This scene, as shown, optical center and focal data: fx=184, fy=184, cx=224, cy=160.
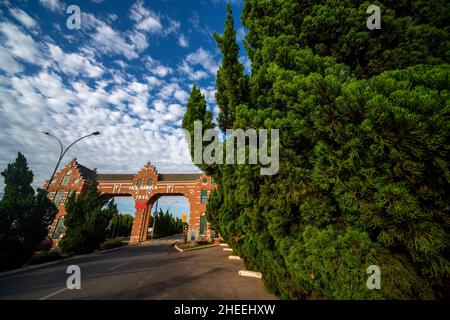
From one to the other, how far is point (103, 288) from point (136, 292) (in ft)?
4.41

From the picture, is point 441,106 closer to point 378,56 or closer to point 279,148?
point 279,148

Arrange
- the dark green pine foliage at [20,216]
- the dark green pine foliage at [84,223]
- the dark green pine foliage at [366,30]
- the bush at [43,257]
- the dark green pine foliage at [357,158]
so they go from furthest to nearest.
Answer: the dark green pine foliage at [84,223]
the bush at [43,257]
the dark green pine foliage at [20,216]
the dark green pine foliage at [366,30]
the dark green pine foliage at [357,158]

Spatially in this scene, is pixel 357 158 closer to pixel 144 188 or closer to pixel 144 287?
pixel 144 287

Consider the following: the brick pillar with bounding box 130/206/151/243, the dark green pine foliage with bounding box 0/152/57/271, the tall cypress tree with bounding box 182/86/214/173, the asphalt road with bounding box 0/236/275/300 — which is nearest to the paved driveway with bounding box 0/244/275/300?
the asphalt road with bounding box 0/236/275/300

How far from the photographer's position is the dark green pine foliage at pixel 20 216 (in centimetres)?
927

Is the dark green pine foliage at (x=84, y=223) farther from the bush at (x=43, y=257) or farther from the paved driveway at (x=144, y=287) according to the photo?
the paved driveway at (x=144, y=287)

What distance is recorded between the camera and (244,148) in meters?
4.39

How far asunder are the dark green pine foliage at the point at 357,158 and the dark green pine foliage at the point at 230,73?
664 mm

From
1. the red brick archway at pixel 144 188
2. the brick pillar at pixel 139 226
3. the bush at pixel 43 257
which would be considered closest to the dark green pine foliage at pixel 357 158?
the bush at pixel 43 257

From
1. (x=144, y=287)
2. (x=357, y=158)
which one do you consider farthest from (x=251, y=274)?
(x=357, y=158)

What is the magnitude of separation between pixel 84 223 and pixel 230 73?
17.5 metres
